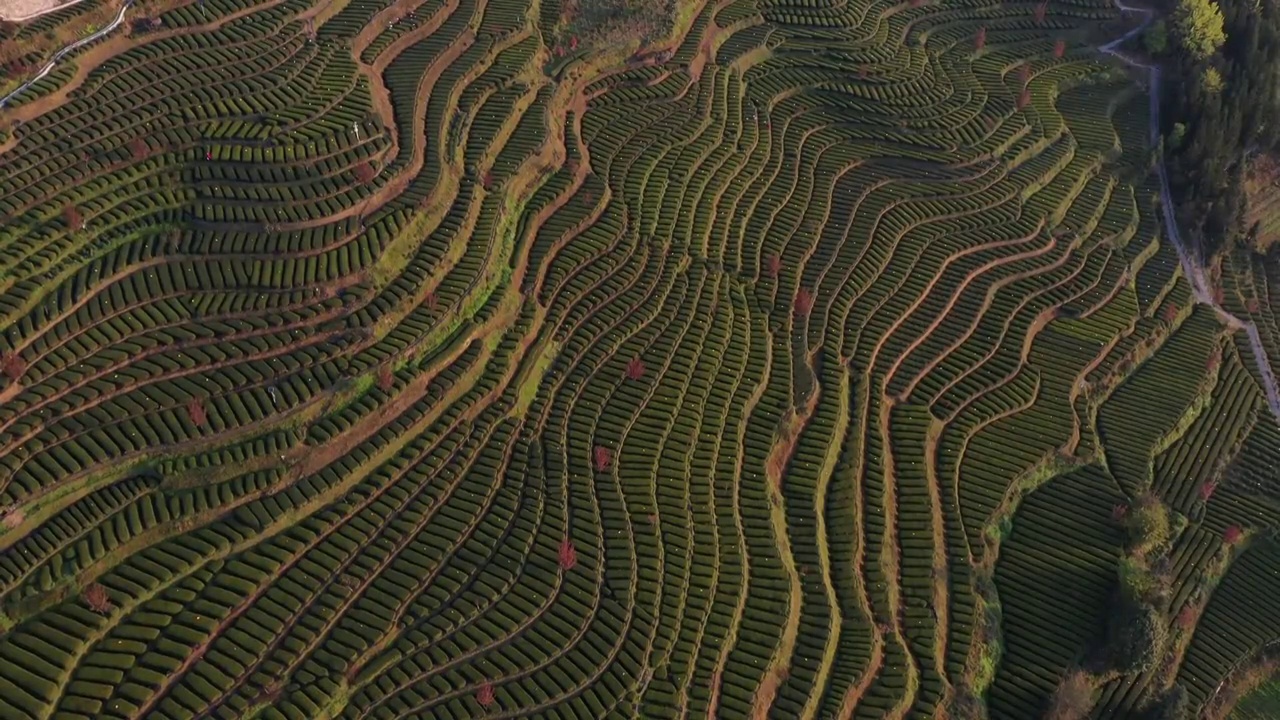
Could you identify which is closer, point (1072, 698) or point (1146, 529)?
point (1072, 698)

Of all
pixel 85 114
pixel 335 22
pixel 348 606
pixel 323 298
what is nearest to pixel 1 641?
pixel 348 606

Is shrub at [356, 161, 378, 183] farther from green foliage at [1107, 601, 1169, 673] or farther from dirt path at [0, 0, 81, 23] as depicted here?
green foliage at [1107, 601, 1169, 673]

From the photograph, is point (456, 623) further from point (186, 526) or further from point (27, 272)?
point (27, 272)

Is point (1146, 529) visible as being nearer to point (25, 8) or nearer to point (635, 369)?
point (635, 369)

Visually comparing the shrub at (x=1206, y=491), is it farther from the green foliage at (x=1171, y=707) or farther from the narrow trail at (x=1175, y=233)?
the green foliage at (x=1171, y=707)

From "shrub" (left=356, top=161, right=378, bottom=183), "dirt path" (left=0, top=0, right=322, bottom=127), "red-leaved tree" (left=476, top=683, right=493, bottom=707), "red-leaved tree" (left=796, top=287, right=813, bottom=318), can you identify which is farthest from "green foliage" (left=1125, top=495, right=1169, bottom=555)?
"dirt path" (left=0, top=0, right=322, bottom=127)

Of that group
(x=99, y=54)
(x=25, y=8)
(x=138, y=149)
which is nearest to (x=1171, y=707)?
(x=138, y=149)
